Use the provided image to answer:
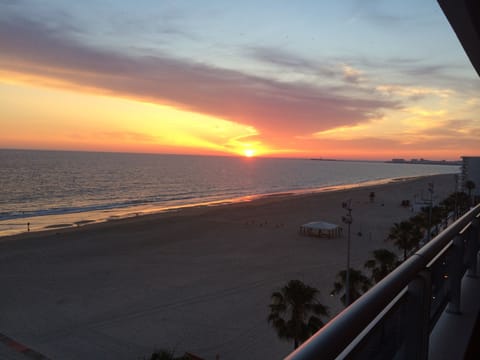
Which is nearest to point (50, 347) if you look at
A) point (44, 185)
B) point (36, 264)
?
point (36, 264)

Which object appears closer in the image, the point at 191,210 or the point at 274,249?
the point at 274,249

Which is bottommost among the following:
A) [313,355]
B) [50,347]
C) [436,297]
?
[50,347]

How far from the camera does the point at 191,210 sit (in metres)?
50.0

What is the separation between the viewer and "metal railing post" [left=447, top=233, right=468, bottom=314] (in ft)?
10.2

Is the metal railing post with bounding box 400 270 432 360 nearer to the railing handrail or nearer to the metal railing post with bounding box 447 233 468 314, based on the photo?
the railing handrail

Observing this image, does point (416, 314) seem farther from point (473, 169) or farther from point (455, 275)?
point (473, 169)

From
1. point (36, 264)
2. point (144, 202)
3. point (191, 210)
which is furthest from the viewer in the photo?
point (144, 202)

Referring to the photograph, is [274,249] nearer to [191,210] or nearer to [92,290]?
[92,290]

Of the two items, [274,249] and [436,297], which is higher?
[436,297]

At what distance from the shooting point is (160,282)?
2055 cm

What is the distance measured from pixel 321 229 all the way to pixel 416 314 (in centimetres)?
3188

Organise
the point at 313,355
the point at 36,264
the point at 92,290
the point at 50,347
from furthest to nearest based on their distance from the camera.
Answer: the point at 36,264, the point at 92,290, the point at 50,347, the point at 313,355

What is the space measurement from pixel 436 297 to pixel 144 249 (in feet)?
91.1

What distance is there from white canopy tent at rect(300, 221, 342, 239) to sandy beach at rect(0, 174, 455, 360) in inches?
39.6
